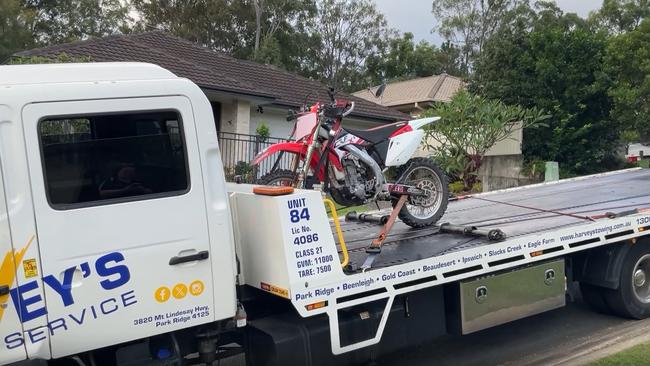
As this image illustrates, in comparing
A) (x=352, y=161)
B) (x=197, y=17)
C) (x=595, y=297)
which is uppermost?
(x=197, y=17)

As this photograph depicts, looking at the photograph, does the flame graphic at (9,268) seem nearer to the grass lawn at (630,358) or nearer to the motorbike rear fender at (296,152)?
the motorbike rear fender at (296,152)

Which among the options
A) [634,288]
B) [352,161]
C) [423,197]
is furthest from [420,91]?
[352,161]

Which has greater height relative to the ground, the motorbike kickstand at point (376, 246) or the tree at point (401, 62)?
the tree at point (401, 62)

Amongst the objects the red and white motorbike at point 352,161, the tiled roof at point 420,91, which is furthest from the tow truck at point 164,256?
the tiled roof at point 420,91

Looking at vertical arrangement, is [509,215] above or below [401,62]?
below

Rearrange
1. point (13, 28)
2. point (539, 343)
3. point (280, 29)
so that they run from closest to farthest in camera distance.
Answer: point (539, 343), point (13, 28), point (280, 29)

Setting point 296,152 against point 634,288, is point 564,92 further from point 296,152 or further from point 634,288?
point 296,152

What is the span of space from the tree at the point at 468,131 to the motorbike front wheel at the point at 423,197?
33.6 feet

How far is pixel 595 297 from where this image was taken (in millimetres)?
6270

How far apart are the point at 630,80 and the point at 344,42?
3000cm

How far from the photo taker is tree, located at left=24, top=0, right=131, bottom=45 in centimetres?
3544

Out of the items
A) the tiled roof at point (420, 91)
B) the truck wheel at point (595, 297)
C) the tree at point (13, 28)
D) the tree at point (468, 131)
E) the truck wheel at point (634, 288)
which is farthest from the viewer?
the tiled roof at point (420, 91)

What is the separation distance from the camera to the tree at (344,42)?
4497 centimetres

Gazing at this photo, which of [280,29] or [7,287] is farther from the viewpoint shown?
[280,29]
